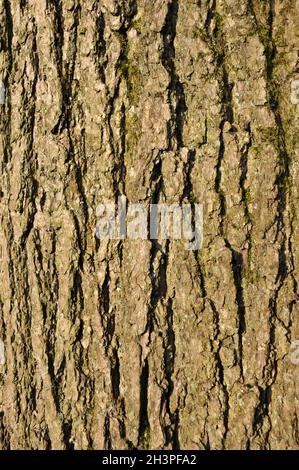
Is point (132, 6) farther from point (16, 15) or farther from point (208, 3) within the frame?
point (16, 15)

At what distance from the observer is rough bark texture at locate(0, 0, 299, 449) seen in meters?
1.67

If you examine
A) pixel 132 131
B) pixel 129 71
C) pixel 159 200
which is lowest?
pixel 159 200

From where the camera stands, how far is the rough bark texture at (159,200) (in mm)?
1674

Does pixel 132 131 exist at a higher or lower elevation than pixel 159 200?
higher

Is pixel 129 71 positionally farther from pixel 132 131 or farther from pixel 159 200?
pixel 159 200

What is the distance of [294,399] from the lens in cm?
170

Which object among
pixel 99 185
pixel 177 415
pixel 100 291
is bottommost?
pixel 177 415

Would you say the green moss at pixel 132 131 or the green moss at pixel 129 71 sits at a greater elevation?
the green moss at pixel 129 71

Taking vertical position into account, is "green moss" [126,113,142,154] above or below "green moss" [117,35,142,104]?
below

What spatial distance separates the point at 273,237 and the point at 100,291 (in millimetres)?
623

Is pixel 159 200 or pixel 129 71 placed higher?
pixel 129 71

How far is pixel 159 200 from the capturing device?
1695mm

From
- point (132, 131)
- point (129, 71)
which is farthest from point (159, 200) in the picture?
point (129, 71)

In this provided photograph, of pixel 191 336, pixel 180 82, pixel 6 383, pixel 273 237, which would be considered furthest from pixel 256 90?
pixel 6 383
